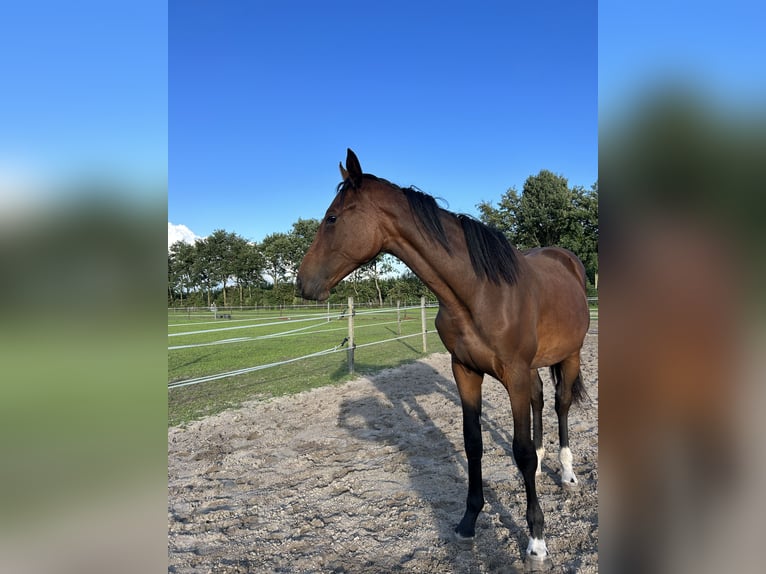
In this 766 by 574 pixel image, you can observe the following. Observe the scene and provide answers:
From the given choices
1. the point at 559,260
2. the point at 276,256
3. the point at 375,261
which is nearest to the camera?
the point at 559,260

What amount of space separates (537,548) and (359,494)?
1278 mm

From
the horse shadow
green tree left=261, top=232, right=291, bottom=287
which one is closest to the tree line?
green tree left=261, top=232, right=291, bottom=287

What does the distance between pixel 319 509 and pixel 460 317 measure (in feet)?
5.44

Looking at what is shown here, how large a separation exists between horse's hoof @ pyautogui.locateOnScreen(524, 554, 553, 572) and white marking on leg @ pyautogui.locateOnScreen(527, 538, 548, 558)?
0.03ft

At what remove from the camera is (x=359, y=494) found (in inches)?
120

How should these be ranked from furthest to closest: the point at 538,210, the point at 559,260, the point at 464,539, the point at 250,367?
the point at 538,210 < the point at 250,367 < the point at 559,260 < the point at 464,539

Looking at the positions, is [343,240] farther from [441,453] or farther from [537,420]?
[441,453]

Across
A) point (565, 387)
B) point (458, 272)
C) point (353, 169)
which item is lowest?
point (565, 387)

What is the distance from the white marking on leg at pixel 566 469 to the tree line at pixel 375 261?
23.4 feet

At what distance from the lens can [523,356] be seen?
2.33 metres

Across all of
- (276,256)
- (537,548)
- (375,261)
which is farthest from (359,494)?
(276,256)

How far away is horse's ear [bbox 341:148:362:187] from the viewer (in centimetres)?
210
